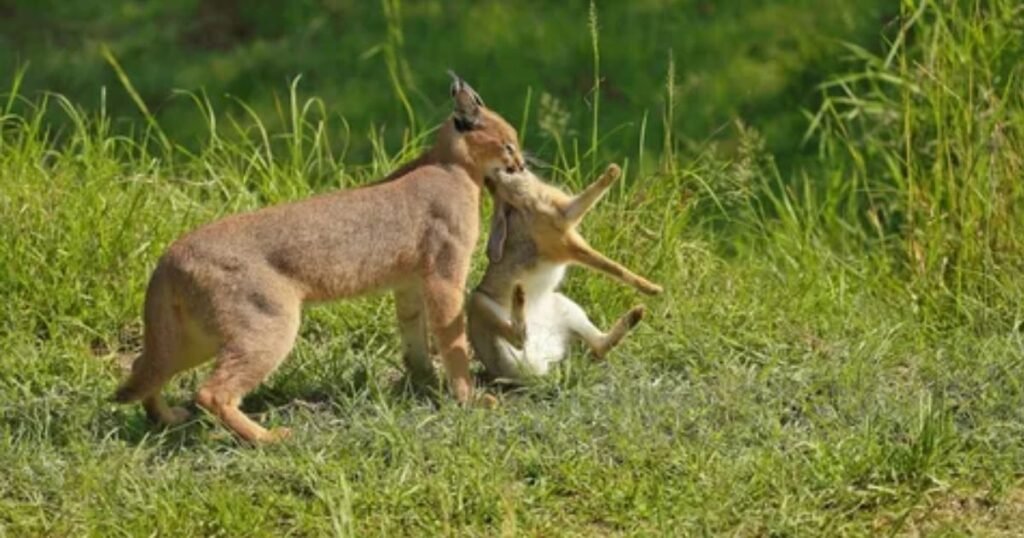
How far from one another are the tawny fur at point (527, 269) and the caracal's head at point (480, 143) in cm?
4

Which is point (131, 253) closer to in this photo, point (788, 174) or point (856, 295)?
point (856, 295)

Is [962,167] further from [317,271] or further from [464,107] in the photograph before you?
[317,271]

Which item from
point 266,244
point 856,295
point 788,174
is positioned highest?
point 266,244

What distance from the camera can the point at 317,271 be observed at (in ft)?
22.6

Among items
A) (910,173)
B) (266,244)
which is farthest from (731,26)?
(266,244)

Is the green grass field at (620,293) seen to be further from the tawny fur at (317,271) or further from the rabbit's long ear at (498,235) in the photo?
the rabbit's long ear at (498,235)

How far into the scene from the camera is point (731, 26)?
36.4ft

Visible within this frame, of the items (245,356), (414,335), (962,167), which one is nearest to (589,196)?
(414,335)

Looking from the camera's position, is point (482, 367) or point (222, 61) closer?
point (482, 367)

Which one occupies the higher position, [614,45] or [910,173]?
[910,173]

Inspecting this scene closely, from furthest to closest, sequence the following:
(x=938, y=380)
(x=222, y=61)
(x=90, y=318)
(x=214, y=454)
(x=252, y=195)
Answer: (x=222, y=61) < (x=252, y=195) < (x=90, y=318) < (x=938, y=380) < (x=214, y=454)

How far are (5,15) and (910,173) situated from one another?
511 centimetres

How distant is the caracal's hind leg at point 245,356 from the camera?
6.71 metres

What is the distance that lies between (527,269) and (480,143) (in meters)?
0.40
